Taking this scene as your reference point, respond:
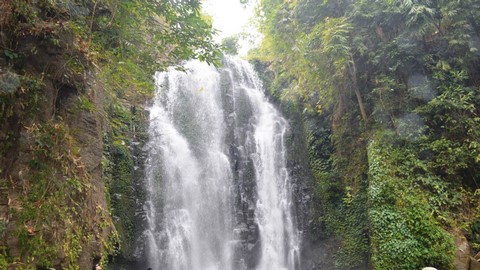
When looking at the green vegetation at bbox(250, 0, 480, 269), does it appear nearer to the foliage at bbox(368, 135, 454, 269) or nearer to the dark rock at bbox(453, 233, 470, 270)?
the foliage at bbox(368, 135, 454, 269)

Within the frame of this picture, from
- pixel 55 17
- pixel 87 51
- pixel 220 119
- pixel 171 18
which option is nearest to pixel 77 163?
pixel 87 51

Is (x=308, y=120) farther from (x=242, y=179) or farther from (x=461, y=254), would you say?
(x=461, y=254)

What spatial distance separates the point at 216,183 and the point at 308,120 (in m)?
4.48

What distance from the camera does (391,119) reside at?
31.3 feet

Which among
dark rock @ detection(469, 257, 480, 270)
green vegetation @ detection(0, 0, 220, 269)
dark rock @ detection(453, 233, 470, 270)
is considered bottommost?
dark rock @ detection(469, 257, 480, 270)

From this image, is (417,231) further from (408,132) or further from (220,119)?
(220,119)

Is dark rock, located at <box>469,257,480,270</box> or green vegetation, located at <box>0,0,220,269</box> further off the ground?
green vegetation, located at <box>0,0,220,269</box>

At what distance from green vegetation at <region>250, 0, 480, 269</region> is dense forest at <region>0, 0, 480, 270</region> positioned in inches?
1.4

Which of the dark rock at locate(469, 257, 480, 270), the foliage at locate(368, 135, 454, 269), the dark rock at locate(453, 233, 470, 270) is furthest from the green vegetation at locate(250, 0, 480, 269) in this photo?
the dark rock at locate(469, 257, 480, 270)

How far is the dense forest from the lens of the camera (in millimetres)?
3920

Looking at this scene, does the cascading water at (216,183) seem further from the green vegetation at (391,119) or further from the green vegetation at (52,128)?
the green vegetation at (52,128)

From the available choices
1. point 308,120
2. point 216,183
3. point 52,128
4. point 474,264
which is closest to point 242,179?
point 216,183

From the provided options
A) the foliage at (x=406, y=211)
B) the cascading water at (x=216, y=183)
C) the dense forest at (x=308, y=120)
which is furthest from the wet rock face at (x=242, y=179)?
the foliage at (x=406, y=211)

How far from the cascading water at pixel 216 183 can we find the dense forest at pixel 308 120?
0.79m
